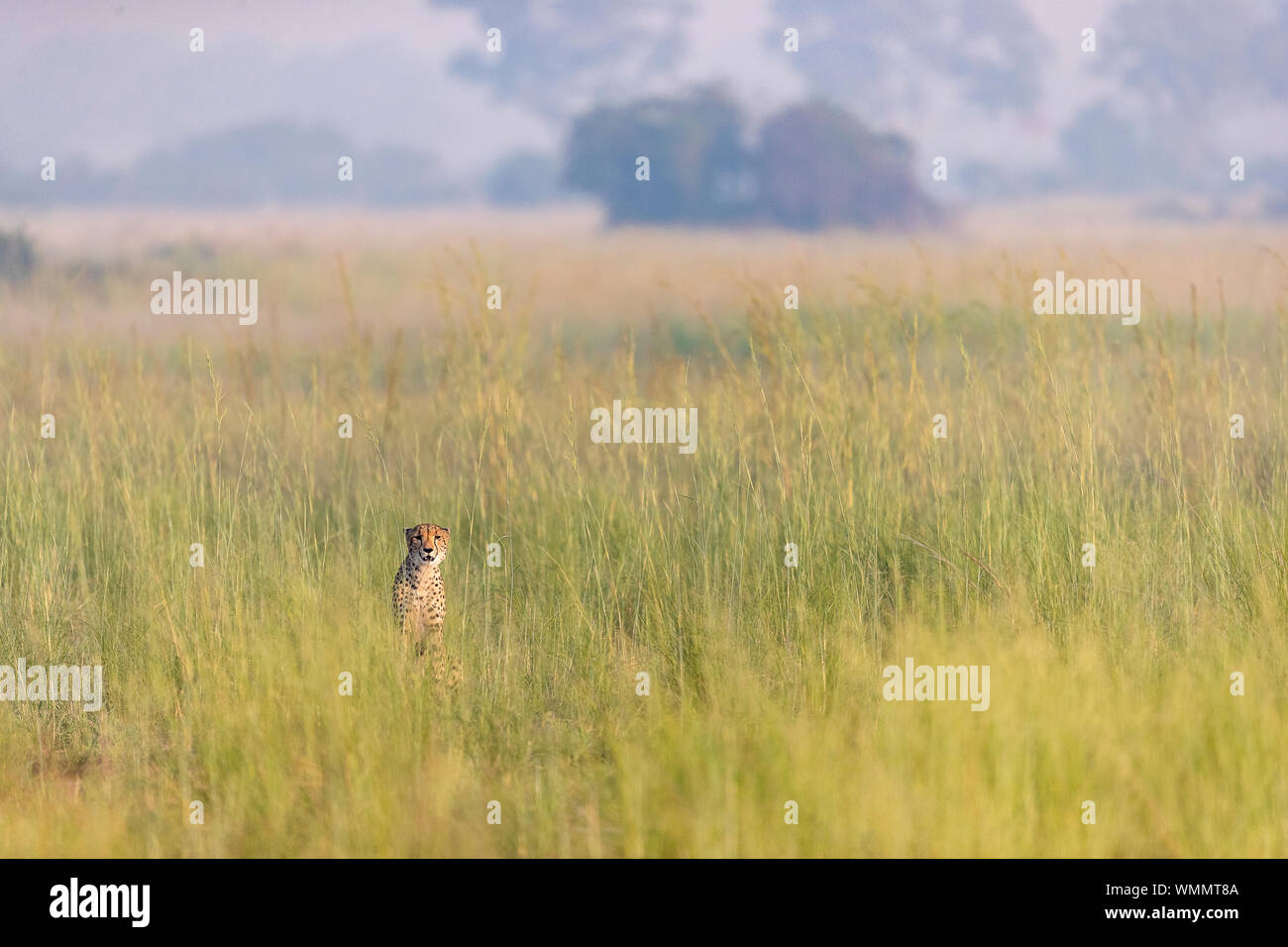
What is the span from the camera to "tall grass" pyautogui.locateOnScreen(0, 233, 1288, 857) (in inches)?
102

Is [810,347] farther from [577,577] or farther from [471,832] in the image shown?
[471,832]

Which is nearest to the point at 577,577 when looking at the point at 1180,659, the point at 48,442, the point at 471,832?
the point at 471,832

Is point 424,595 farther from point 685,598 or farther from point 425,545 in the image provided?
point 685,598

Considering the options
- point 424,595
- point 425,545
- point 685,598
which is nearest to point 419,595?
point 424,595

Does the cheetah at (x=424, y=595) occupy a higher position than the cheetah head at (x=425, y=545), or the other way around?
the cheetah head at (x=425, y=545)

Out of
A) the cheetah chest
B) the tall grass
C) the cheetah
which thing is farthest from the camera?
the cheetah chest

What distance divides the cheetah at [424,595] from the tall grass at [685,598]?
0.09 metres

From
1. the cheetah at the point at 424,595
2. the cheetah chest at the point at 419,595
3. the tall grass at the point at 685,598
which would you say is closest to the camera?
the tall grass at the point at 685,598

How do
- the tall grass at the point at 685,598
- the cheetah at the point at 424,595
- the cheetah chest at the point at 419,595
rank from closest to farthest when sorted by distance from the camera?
the tall grass at the point at 685,598, the cheetah at the point at 424,595, the cheetah chest at the point at 419,595

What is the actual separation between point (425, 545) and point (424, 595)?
0.17 metres

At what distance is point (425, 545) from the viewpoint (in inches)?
145

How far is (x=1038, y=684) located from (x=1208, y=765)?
0.42 metres

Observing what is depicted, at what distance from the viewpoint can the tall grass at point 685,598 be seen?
8.52 ft

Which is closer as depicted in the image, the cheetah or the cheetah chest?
the cheetah
